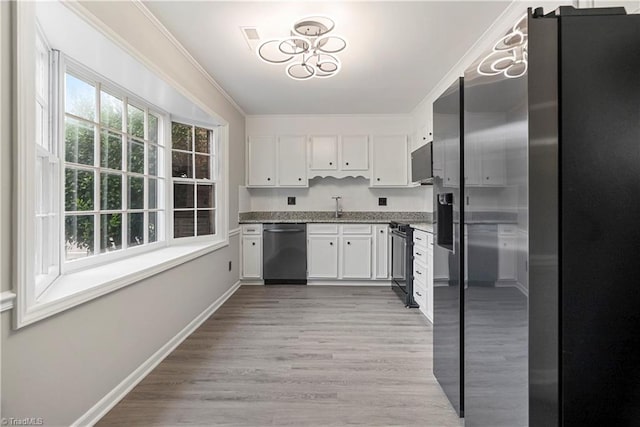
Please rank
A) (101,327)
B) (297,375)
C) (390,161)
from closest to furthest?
1. (101,327)
2. (297,375)
3. (390,161)

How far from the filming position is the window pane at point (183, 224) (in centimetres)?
336

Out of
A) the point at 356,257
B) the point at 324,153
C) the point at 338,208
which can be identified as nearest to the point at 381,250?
the point at 356,257

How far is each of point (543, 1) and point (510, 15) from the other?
0.98 feet

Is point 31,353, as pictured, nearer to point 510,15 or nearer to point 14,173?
point 14,173

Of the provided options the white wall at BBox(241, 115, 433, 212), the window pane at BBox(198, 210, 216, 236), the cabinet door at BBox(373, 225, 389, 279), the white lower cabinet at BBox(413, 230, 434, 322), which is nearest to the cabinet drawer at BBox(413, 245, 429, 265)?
the white lower cabinet at BBox(413, 230, 434, 322)

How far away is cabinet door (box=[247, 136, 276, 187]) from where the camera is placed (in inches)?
191

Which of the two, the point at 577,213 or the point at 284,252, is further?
the point at 284,252

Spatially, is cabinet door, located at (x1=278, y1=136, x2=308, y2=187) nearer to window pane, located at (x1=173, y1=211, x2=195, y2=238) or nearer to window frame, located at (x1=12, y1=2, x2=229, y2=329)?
window pane, located at (x1=173, y1=211, x2=195, y2=238)

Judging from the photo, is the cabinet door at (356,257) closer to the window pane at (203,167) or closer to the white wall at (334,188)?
the white wall at (334,188)

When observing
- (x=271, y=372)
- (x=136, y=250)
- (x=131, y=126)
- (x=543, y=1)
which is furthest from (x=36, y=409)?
(x=543, y=1)

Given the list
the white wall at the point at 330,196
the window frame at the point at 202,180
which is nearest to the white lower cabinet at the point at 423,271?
the white wall at the point at 330,196

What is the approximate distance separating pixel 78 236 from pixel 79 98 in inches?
35.6

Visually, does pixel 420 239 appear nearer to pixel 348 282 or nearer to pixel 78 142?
pixel 348 282

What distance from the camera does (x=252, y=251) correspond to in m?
4.62
